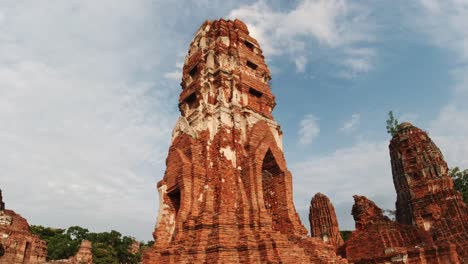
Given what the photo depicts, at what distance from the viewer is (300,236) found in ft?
24.9

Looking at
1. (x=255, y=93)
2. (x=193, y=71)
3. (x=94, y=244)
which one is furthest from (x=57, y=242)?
(x=255, y=93)

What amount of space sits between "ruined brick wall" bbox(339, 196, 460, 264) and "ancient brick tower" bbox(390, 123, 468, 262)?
327 cm

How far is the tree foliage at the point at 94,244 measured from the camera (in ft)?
127

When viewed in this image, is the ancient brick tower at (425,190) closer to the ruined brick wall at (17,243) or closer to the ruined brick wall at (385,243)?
the ruined brick wall at (385,243)

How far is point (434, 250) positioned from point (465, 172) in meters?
20.3

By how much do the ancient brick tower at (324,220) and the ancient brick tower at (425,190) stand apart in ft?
12.2

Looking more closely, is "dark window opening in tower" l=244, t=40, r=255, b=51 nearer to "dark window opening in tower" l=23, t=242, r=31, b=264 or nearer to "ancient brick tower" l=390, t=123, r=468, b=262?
"ancient brick tower" l=390, t=123, r=468, b=262

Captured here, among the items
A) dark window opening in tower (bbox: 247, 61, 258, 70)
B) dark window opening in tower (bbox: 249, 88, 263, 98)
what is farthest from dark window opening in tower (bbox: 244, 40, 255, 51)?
dark window opening in tower (bbox: 249, 88, 263, 98)

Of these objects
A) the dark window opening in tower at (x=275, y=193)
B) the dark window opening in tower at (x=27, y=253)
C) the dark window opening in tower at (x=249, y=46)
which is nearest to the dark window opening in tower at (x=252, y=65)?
the dark window opening in tower at (x=249, y=46)

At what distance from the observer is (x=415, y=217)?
53.2ft

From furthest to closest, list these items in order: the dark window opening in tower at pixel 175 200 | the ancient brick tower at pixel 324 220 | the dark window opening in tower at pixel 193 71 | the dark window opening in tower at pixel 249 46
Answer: the ancient brick tower at pixel 324 220 → the dark window opening in tower at pixel 249 46 → the dark window opening in tower at pixel 193 71 → the dark window opening in tower at pixel 175 200

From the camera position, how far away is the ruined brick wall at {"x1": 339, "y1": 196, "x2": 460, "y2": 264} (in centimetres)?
957

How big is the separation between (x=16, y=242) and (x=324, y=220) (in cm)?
1608

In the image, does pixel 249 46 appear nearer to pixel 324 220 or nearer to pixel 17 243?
pixel 324 220
